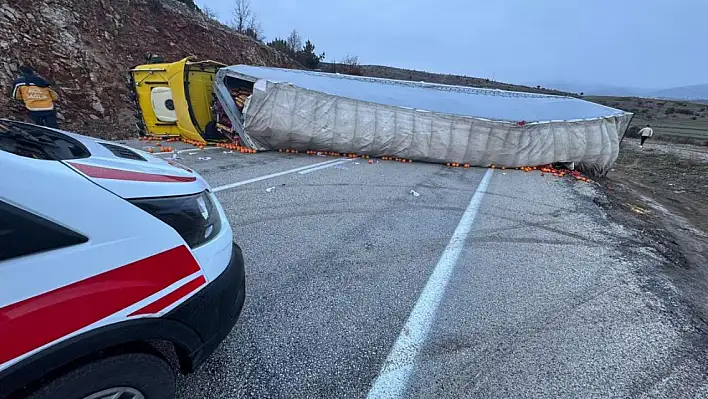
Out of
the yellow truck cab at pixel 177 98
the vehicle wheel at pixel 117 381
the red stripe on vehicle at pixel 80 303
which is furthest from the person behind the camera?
the yellow truck cab at pixel 177 98

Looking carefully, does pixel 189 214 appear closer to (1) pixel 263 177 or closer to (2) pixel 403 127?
(1) pixel 263 177

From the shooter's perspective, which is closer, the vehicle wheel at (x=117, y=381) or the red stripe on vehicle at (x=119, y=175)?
the vehicle wheel at (x=117, y=381)

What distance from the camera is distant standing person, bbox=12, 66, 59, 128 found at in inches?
291

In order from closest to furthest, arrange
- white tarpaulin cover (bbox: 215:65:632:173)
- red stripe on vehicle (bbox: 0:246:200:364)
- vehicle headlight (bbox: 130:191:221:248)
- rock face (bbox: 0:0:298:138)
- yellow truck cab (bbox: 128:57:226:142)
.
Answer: red stripe on vehicle (bbox: 0:246:200:364)
vehicle headlight (bbox: 130:191:221:248)
white tarpaulin cover (bbox: 215:65:632:173)
yellow truck cab (bbox: 128:57:226:142)
rock face (bbox: 0:0:298:138)

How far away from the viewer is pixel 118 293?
1254 millimetres

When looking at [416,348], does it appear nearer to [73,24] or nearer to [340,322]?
[340,322]

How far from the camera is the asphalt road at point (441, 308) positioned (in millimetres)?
2113

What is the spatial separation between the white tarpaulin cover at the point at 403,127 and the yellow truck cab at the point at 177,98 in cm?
71

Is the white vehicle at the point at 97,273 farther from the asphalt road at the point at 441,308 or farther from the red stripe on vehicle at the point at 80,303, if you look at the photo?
the asphalt road at the point at 441,308

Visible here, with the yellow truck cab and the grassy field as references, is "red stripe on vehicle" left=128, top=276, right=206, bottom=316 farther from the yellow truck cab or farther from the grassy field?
the grassy field

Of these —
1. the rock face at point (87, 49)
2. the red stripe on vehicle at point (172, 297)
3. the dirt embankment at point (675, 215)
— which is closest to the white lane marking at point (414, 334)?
the red stripe on vehicle at point (172, 297)

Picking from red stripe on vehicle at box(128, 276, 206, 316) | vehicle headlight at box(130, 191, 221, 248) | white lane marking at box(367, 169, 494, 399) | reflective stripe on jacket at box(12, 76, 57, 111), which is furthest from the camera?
reflective stripe on jacket at box(12, 76, 57, 111)

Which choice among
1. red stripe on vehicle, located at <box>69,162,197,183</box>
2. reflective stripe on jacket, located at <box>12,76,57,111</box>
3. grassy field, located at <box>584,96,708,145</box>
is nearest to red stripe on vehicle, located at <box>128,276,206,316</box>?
red stripe on vehicle, located at <box>69,162,197,183</box>

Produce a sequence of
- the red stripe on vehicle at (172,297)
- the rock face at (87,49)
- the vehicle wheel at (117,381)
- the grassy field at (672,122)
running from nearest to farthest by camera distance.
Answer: the vehicle wheel at (117,381) < the red stripe on vehicle at (172,297) < the rock face at (87,49) < the grassy field at (672,122)
